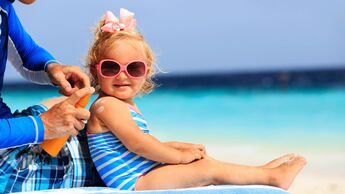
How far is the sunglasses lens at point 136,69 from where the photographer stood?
2.61 meters

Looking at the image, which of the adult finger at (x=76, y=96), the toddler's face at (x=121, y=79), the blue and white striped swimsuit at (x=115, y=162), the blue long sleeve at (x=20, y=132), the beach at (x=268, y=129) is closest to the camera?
the blue long sleeve at (x=20, y=132)

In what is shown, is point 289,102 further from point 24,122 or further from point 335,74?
point 24,122

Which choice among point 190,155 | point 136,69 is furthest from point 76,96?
point 190,155

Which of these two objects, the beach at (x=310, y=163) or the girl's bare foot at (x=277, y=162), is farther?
the beach at (x=310, y=163)

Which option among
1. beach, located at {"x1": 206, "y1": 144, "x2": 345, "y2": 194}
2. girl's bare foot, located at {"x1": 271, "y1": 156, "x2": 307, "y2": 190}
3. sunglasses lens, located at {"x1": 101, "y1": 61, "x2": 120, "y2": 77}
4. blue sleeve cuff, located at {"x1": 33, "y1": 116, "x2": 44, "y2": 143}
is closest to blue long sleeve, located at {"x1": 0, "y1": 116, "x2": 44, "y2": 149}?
blue sleeve cuff, located at {"x1": 33, "y1": 116, "x2": 44, "y2": 143}

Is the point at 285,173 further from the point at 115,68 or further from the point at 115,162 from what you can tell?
the point at 115,68

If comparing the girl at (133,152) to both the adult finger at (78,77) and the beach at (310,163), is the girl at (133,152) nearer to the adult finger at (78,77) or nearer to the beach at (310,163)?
the adult finger at (78,77)

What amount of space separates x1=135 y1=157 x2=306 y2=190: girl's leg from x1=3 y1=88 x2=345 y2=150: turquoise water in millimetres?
5141

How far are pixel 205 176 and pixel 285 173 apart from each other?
0.91ft

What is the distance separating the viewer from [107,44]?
264cm

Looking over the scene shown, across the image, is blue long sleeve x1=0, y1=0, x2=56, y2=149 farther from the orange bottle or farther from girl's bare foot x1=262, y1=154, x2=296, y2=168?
girl's bare foot x1=262, y1=154, x2=296, y2=168

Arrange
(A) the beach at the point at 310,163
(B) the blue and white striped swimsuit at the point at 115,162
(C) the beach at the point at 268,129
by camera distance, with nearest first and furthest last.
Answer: (B) the blue and white striped swimsuit at the point at 115,162, (A) the beach at the point at 310,163, (C) the beach at the point at 268,129

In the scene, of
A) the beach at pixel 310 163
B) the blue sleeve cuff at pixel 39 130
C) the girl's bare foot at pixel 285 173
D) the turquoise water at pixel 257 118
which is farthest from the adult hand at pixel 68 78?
the turquoise water at pixel 257 118

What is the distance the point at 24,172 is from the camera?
2463mm
